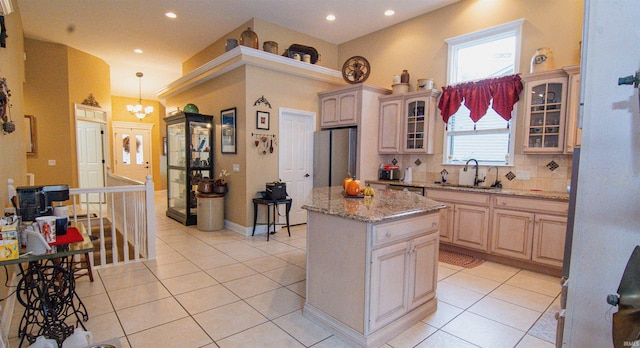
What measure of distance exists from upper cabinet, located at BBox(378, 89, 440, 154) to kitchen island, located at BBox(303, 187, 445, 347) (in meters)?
2.48

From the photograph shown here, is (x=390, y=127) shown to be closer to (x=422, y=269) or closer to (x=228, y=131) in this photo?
(x=228, y=131)

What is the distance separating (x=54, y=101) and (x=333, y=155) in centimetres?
580

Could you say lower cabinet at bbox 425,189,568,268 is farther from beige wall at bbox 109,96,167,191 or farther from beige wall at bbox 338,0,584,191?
beige wall at bbox 109,96,167,191

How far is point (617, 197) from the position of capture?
1.04 meters

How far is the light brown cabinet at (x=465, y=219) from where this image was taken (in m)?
3.82

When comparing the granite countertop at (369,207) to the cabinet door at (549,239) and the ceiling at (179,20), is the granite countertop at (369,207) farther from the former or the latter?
the ceiling at (179,20)

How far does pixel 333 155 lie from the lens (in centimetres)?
538

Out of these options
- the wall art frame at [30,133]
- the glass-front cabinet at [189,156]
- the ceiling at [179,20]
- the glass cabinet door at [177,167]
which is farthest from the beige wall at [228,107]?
the wall art frame at [30,133]

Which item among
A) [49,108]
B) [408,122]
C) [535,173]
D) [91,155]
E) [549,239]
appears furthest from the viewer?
[91,155]

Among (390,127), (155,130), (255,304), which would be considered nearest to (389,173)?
(390,127)

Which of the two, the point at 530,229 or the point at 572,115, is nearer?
the point at 572,115

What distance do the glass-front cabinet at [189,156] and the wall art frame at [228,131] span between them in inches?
16.7

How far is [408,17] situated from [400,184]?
113 inches

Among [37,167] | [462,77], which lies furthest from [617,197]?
[37,167]
